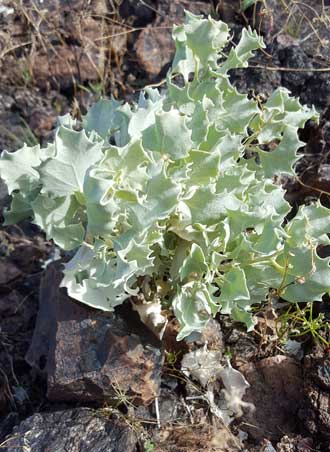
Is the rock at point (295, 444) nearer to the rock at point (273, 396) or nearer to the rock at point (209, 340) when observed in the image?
the rock at point (273, 396)

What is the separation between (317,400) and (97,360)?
2.35 feet

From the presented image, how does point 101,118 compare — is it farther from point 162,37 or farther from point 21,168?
point 162,37

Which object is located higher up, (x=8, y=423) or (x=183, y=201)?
(x=183, y=201)

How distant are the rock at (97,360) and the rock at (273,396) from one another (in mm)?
331

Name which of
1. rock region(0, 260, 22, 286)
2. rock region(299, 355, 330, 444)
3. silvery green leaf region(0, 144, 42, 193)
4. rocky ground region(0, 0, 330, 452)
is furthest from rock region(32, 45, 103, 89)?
rock region(299, 355, 330, 444)

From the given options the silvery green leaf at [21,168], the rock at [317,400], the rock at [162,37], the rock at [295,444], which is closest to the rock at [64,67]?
the rock at [162,37]

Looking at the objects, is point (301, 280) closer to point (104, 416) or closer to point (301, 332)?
point (301, 332)

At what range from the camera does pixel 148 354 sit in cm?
201

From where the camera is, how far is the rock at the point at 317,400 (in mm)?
1915

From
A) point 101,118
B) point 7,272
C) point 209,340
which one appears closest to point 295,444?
point 209,340

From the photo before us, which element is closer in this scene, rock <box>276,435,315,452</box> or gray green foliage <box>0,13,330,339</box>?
gray green foliage <box>0,13,330,339</box>

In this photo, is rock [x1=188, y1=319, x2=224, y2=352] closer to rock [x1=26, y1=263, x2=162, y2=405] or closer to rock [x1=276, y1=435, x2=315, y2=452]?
rock [x1=26, y1=263, x2=162, y2=405]

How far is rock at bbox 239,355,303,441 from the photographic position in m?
2.01

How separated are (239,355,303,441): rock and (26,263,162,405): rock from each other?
0.33 meters
